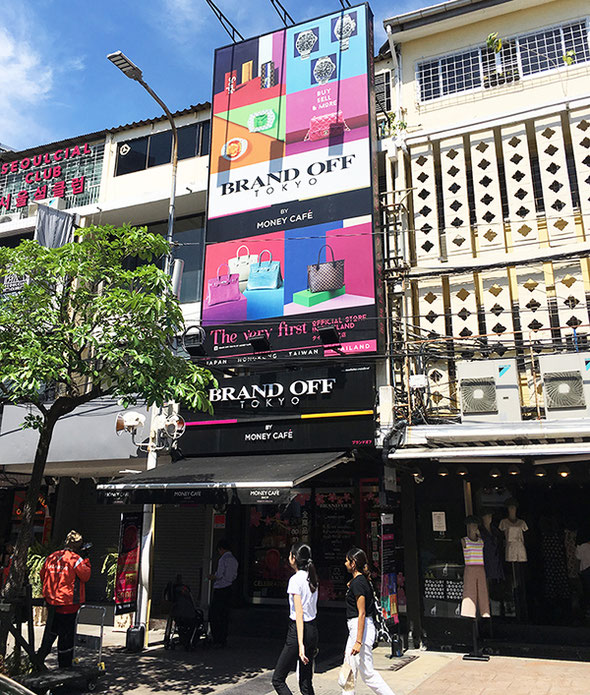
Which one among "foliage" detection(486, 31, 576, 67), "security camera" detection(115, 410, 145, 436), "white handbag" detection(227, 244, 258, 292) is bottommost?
"security camera" detection(115, 410, 145, 436)

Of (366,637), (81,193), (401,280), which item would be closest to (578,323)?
(401,280)

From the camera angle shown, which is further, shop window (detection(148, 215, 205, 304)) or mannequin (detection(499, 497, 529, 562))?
shop window (detection(148, 215, 205, 304))

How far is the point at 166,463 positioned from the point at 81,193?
9004mm

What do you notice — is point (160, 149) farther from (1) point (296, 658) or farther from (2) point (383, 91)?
(1) point (296, 658)

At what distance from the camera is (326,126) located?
45.2 ft

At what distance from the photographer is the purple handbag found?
13.8m

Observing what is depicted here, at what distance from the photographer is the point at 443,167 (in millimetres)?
13297

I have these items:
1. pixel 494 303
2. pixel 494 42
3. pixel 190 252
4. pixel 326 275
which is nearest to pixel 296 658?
pixel 326 275

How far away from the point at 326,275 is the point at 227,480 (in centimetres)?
475

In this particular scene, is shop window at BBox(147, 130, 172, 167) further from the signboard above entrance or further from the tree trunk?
the tree trunk

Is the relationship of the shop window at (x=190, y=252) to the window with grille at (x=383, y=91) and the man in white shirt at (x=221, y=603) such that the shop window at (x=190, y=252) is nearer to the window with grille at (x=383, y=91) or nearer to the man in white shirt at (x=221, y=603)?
the window with grille at (x=383, y=91)

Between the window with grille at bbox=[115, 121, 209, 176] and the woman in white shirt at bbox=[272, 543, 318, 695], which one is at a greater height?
the window with grille at bbox=[115, 121, 209, 176]

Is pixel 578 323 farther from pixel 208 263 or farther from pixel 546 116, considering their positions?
pixel 208 263

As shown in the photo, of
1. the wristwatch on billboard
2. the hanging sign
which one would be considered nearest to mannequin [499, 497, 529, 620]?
the hanging sign
